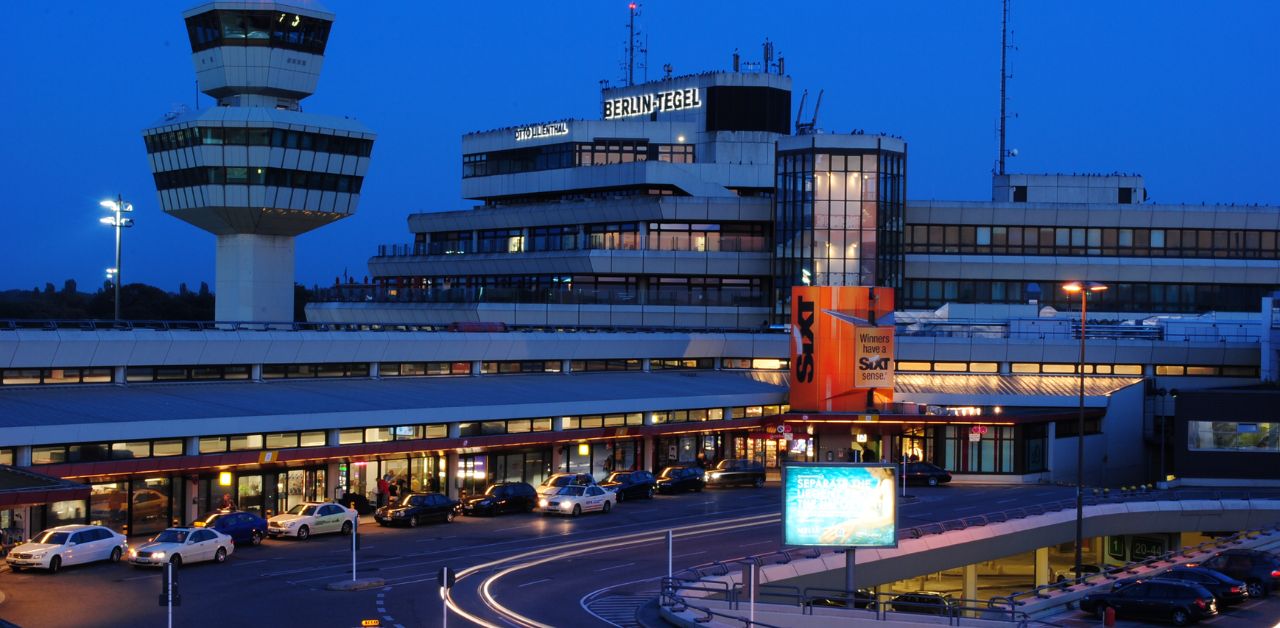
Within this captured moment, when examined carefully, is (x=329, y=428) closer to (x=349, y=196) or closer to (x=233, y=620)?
(x=233, y=620)

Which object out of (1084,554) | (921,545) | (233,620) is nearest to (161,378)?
(233,620)

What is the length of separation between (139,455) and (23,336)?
7720mm

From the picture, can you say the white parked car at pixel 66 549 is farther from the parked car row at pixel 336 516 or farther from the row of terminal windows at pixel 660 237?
the row of terminal windows at pixel 660 237

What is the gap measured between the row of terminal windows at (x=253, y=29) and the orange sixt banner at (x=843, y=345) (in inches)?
Answer: 1210

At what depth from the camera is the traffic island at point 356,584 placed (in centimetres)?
3997

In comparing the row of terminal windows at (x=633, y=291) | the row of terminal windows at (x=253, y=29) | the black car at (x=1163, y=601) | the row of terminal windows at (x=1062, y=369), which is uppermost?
the row of terminal windows at (x=253, y=29)

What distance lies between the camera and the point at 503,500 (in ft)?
195

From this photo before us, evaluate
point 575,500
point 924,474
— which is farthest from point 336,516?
point 924,474

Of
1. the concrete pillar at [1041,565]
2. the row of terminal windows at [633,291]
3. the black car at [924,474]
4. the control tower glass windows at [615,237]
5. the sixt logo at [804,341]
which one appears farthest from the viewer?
the control tower glass windows at [615,237]

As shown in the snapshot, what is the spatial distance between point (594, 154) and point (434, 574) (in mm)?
74457

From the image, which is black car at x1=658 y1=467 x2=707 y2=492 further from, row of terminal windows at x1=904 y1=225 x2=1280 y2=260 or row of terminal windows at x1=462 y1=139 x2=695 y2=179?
row of terminal windows at x1=462 y1=139 x2=695 y2=179

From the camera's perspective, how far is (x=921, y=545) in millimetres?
50219

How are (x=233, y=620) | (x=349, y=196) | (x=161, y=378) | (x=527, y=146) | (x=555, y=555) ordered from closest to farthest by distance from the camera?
(x=233, y=620) < (x=555, y=555) < (x=161, y=378) < (x=349, y=196) < (x=527, y=146)

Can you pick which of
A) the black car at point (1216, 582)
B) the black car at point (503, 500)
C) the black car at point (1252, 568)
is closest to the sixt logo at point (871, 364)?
the black car at point (503, 500)
